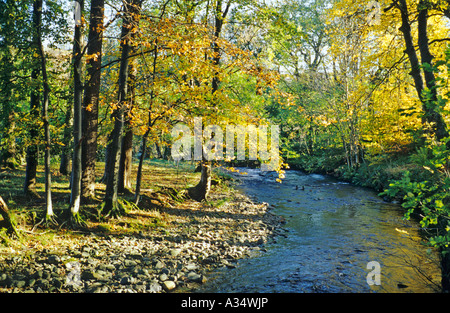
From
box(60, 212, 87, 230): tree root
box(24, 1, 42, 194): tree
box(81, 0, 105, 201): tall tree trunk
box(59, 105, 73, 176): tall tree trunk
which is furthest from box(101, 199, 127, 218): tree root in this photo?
box(59, 105, 73, 176): tall tree trunk

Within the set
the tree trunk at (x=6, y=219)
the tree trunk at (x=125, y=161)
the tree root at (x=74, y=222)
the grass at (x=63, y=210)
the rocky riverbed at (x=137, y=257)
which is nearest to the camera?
the rocky riverbed at (x=137, y=257)

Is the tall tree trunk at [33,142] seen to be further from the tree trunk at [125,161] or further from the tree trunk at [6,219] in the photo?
the tree trunk at [125,161]

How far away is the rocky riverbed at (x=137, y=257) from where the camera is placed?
A: 18.6 feet

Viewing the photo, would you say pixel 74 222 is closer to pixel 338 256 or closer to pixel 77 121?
pixel 77 121

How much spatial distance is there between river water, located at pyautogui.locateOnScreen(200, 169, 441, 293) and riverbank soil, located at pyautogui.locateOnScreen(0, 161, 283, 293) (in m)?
0.61

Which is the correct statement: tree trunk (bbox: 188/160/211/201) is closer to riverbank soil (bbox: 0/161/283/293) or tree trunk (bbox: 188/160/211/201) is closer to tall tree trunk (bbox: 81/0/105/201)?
riverbank soil (bbox: 0/161/283/293)

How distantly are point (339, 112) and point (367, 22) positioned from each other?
14.4 m

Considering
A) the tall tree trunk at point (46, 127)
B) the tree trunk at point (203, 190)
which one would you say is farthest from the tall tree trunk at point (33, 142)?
the tree trunk at point (203, 190)

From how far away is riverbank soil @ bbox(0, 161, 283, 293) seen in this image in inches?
229

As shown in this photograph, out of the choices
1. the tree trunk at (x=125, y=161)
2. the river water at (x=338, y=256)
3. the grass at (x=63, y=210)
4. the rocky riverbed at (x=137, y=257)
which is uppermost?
the tree trunk at (x=125, y=161)

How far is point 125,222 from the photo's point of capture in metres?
8.85

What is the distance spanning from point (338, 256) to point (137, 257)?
4.98 m

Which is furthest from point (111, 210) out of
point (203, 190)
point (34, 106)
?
point (203, 190)
